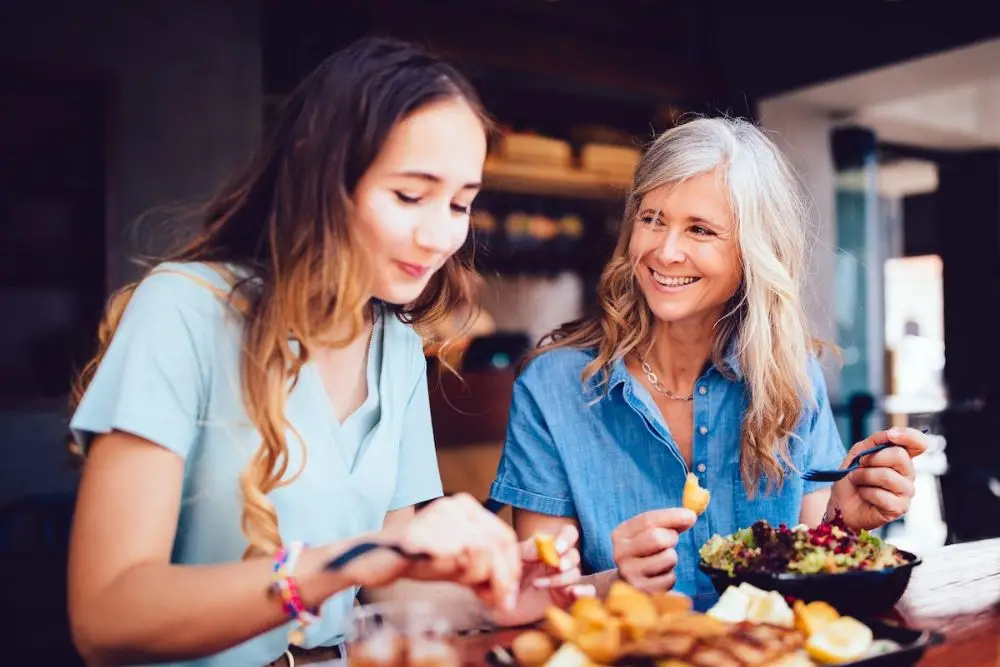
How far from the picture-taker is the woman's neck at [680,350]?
197 centimetres

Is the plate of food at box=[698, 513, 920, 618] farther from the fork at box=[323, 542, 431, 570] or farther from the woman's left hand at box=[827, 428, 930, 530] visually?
the fork at box=[323, 542, 431, 570]

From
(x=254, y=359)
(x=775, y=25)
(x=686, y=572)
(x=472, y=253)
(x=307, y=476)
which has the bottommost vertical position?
(x=686, y=572)

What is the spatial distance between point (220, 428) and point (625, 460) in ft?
3.03

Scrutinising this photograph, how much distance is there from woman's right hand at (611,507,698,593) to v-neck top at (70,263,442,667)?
15.4 inches

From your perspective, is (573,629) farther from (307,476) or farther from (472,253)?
(472,253)

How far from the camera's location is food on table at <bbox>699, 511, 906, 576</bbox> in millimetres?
1252

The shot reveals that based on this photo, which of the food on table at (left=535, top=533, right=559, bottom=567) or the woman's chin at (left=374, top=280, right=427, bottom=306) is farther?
the woman's chin at (left=374, top=280, right=427, bottom=306)

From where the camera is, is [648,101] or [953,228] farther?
[953,228]

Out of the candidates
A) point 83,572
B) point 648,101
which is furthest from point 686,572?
point 648,101

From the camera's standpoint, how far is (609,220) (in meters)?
6.12

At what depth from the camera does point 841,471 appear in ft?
4.90

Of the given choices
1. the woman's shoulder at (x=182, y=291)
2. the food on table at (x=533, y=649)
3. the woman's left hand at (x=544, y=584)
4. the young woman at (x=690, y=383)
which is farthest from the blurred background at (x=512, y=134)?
the food on table at (x=533, y=649)

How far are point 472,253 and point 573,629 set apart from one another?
841 millimetres

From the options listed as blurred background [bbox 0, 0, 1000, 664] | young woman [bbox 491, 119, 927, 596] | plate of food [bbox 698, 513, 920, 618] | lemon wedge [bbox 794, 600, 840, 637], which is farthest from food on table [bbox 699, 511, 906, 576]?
blurred background [bbox 0, 0, 1000, 664]
